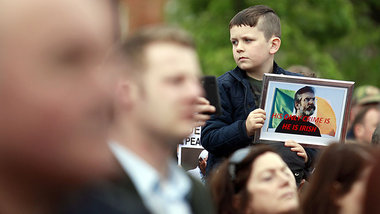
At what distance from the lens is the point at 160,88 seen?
4.62 ft

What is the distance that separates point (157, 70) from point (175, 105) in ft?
0.41

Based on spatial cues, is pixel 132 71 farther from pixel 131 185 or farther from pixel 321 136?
pixel 321 136

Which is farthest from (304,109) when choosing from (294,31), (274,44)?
(294,31)

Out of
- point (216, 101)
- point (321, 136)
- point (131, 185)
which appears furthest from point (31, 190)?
point (321, 136)

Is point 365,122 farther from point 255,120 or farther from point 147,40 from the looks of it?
point 147,40

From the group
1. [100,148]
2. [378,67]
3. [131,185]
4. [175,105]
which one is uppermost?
[100,148]

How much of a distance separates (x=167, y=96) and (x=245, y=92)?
8.01ft

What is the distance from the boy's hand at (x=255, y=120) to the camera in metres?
3.52

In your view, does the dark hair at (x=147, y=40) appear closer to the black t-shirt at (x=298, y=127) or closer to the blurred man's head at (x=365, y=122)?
the black t-shirt at (x=298, y=127)

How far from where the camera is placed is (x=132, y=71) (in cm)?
140

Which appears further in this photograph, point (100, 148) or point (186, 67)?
point (186, 67)

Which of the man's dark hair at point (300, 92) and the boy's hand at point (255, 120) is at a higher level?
the man's dark hair at point (300, 92)

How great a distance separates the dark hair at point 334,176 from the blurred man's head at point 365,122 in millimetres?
5031

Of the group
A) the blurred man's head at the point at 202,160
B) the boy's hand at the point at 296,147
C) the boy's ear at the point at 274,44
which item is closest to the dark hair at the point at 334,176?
the boy's hand at the point at 296,147
